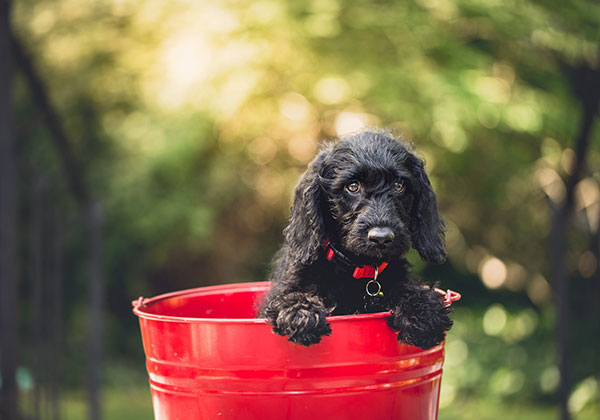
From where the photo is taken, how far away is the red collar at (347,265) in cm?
198

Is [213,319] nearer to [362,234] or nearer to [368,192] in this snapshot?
[362,234]

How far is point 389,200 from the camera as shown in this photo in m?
2.07

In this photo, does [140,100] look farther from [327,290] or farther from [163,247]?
[327,290]

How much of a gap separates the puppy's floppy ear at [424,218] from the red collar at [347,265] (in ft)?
0.70

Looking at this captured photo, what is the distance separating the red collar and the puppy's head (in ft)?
0.12

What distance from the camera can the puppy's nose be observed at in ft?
6.22

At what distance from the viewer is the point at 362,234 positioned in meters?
1.96

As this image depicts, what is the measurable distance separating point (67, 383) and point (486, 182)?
5.40 m

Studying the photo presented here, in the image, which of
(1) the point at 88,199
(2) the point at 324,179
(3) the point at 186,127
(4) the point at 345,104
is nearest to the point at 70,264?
(3) the point at 186,127

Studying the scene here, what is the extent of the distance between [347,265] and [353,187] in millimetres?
256

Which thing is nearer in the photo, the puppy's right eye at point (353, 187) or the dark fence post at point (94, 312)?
the puppy's right eye at point (353, 187)

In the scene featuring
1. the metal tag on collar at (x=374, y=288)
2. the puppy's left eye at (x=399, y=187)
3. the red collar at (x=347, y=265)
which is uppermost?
the puppy's left eye at (x=399, y=187)

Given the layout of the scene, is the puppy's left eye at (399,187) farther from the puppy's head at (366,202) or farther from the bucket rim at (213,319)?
the bucket rim at (213,319)

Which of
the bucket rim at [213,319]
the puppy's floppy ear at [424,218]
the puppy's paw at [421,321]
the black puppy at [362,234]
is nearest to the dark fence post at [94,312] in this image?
the bucket rim at [213,319]
